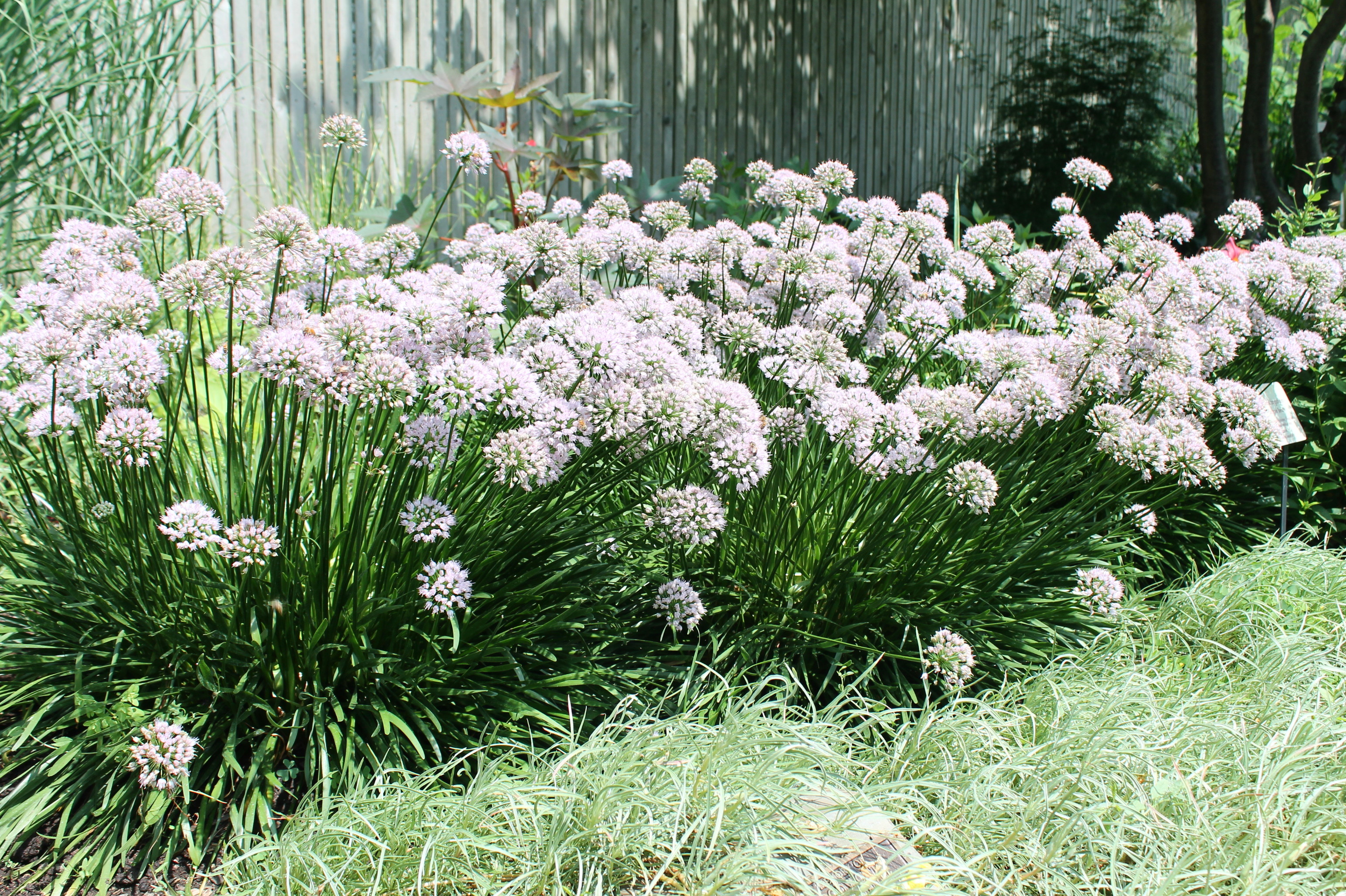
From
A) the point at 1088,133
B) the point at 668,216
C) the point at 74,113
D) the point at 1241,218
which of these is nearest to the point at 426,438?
the point at 668,216

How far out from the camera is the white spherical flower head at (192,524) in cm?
202

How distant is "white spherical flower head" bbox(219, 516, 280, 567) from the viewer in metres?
2.04

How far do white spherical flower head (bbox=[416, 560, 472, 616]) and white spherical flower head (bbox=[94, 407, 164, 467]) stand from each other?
65 centimetres

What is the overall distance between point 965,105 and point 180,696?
14.5m

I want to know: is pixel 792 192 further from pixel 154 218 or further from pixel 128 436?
pixel 128 436

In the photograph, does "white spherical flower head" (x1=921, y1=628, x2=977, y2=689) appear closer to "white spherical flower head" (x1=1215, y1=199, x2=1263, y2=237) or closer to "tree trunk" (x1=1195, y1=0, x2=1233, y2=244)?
"white spherical flower head" (x1=1215, y1=199, x2=1263, y2=237)

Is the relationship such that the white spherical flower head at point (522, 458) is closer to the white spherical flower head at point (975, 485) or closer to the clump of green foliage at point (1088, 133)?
the white spherical flower head at point (975, 485)

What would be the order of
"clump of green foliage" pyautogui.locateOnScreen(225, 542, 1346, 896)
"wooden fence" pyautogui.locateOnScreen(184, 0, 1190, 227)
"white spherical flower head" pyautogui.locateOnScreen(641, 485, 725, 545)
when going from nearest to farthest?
"clump of green foliage" pyautogui.locateOnScreen(225, 542, 1346, 896), "white spherical flower head" pyautogui.locateOnScreen(641, 485, 725, 545), "wooden fence" pyautogui.locateOnScreen(184, 0, 1190, 227)

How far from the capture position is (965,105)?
47.9 ft

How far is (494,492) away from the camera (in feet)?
8.79

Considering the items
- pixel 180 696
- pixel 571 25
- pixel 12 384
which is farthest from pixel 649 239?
pixel 571 25

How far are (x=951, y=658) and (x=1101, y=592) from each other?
623 millimetres

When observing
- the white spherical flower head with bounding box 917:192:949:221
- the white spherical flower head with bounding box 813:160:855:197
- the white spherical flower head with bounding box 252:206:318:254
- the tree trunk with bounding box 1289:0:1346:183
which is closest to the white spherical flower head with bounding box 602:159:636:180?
the white spherical flower head with bounding box 813:160:855:197

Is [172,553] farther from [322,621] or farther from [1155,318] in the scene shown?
[1155,318]
